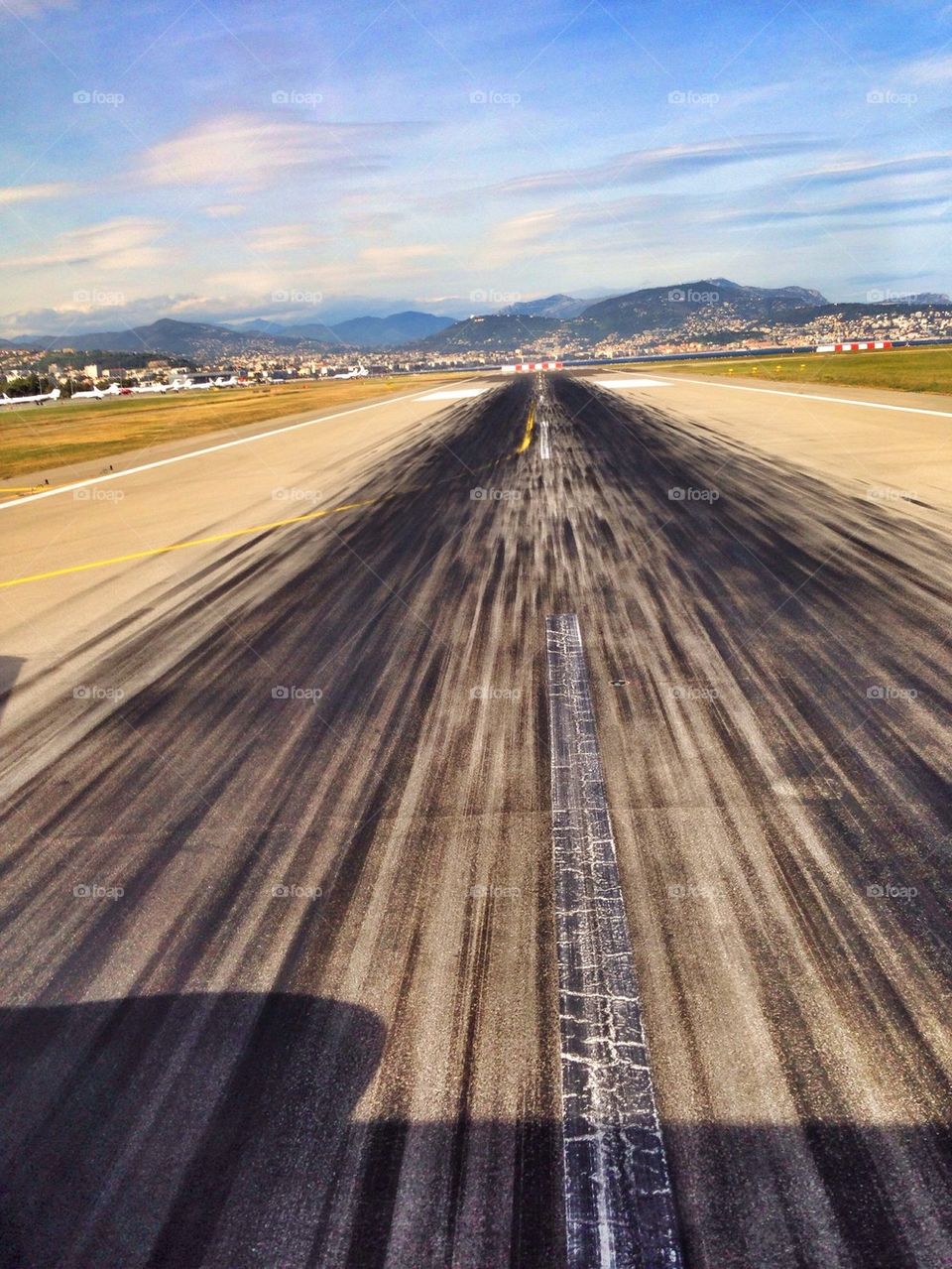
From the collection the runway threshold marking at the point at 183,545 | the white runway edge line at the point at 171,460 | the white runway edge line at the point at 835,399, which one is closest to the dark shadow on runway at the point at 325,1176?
the runway threshold marking at the point at 183,545

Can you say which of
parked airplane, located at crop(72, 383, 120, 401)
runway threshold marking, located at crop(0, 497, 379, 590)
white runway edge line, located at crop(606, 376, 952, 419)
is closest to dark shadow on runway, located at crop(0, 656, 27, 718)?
runway threshold marking, located at crop(0, 497, 379, 590)

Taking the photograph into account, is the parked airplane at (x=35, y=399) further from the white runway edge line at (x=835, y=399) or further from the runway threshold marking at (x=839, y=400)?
the runway threshold marking at (x=839, y=400)

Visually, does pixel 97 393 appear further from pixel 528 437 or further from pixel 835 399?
pixel 835 399

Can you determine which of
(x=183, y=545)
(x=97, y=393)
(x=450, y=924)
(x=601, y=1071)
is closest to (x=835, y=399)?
(x=183, y=545)

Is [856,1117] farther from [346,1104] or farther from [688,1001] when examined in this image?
[346,1104]

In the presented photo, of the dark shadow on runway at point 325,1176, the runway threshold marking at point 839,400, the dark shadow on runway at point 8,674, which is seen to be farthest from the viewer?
the runway threshold marking at point 839,400

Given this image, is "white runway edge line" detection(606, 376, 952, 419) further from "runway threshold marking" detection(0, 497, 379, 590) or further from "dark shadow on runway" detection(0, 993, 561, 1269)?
"dark shadow on runway" detection(0, 993, 561, 1269)

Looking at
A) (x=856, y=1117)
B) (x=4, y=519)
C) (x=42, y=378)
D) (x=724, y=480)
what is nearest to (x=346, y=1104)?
(x=856, y=1117)

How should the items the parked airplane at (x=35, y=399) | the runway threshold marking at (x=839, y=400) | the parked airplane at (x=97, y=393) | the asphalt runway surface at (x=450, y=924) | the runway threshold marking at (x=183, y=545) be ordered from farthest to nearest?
1. the parked airplane at (x=97, y=393)
2. the parked airplane at (x=35, y=399)
3. the runway threshold marking at (x=839, y=400)
4. the runway threshold marking at (x=183, y=545)
5. the asphalt runway surface at (x=450, y=924)
